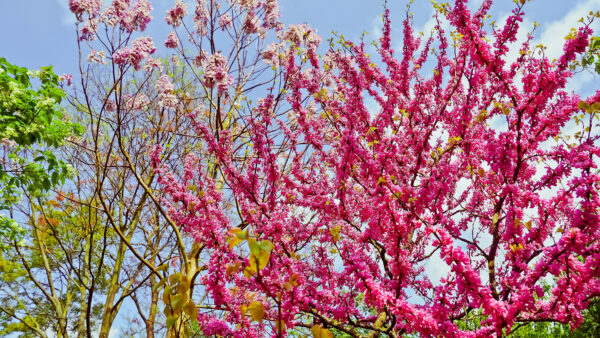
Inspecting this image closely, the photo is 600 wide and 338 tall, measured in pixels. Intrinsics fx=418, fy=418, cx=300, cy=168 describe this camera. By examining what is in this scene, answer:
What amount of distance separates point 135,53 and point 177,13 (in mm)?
2015

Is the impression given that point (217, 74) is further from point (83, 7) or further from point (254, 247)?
point (254, 247)

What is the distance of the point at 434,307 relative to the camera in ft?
11.7

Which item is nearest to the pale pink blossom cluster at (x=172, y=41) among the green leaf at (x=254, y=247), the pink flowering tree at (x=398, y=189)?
the pink flowering tree at (x=398, y=189)

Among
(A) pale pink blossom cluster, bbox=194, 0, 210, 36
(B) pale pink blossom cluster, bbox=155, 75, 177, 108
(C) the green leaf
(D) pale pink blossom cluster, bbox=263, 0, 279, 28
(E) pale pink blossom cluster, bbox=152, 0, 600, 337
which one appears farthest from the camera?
(D) pale pink blossom cluster, bbox=263, 0, 279, 28

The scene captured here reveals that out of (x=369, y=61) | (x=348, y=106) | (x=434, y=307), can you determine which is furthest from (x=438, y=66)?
(x=434, y=307)

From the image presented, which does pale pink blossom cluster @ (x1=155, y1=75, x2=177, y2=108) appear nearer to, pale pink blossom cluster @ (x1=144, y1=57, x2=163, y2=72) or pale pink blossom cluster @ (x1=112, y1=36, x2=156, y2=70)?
pale pink blossom cluster @ (x1=144, y1=57, x2=163, y2=72)

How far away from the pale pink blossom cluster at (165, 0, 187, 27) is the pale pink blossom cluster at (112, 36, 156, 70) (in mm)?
1801

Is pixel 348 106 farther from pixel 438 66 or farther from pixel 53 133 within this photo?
pixel 53 133

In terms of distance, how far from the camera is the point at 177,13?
6344 millimetres

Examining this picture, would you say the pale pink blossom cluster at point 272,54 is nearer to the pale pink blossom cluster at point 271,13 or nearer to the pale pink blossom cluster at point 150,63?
the pale pink blossom cluster at point 271,13

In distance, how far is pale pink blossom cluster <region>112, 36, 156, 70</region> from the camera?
4.62 m

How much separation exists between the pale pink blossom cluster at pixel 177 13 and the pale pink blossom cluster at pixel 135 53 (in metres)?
1.80

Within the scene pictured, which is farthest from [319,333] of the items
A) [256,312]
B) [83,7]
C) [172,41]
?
[172,41]

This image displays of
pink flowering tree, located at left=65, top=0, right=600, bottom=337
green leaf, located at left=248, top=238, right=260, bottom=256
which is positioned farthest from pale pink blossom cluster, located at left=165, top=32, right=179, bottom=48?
green leaf, located at left=248, top=238, right=260, bottom=256
